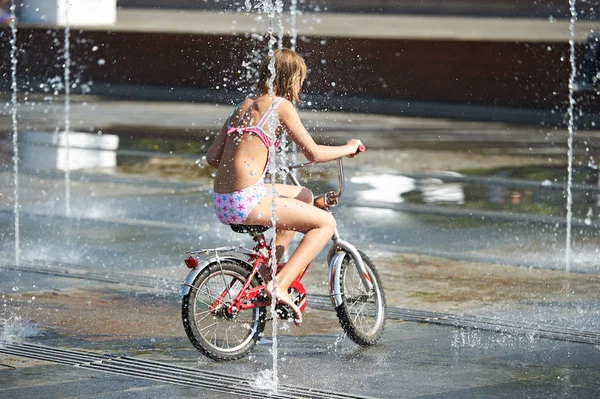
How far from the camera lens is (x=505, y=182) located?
13.8 m

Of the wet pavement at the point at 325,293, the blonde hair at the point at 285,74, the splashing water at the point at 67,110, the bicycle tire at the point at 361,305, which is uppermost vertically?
the blonde hair at the point at 285,74

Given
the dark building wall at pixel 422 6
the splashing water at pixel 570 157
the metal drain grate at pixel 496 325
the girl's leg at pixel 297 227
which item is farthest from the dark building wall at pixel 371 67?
the girl's leg at pixel 297 227

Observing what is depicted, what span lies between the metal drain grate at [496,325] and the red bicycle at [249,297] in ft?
2.03

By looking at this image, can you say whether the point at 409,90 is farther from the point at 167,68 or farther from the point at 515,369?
the point at 515,369

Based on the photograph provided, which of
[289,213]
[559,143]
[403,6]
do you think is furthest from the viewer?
[403,6]

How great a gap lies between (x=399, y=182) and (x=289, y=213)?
7143mm

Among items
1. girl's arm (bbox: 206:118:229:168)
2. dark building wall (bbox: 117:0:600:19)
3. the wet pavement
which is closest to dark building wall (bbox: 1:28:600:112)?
the wet pavement

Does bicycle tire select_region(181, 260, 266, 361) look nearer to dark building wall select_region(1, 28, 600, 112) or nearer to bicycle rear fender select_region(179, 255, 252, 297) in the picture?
bicycle rear fender select_region(179, 255, 252, 297)

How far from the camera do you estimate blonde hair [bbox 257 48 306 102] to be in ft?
21.8

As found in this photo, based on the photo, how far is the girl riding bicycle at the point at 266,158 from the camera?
6.61m

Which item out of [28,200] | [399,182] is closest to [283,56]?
[28,200]

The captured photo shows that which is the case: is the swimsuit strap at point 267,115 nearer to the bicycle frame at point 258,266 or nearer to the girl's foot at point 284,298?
the bicycle frame at point 258,266

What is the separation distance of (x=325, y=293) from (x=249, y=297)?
1.74 m

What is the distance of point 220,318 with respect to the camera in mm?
6715
